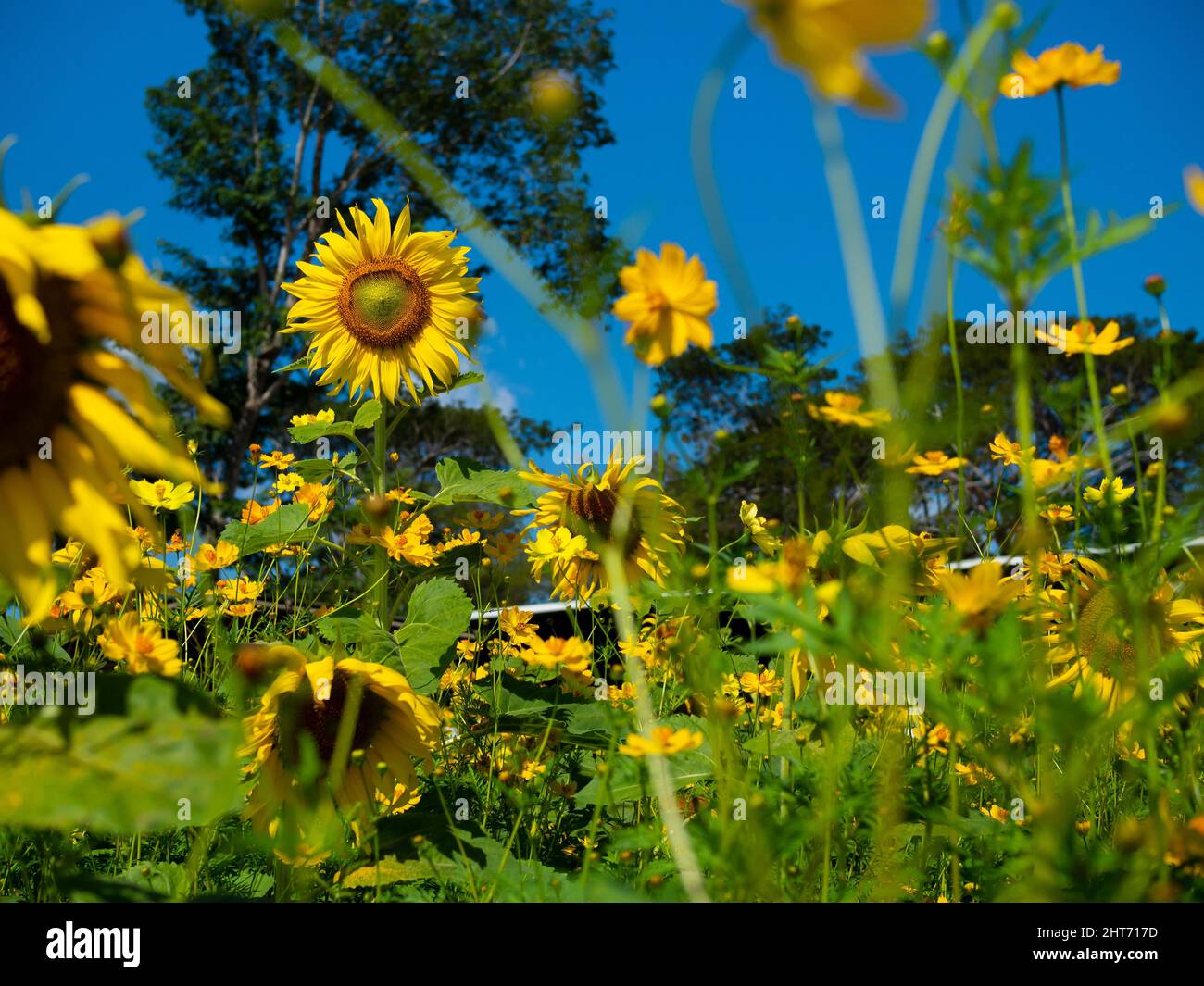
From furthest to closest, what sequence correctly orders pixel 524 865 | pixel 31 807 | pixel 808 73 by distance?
pixel 524 865
pixel 31 807
pixel 808 73

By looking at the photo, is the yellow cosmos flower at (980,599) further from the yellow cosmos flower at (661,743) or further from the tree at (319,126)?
the tree at (319,126)

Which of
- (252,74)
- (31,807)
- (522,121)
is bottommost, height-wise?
(31,807)

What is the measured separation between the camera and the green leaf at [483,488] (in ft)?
6.90

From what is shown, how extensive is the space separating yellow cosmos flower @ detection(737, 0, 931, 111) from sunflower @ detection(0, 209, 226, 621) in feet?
2.25

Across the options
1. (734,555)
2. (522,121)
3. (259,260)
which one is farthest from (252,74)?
(734,555)

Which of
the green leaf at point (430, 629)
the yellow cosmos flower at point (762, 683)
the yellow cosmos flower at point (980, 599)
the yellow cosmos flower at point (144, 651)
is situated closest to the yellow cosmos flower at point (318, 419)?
the green leaf at point (430, 629)

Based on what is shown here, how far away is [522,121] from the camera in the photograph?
50.8ft

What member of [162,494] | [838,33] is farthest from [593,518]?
[838,33]

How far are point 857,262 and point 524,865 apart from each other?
103 centimetres

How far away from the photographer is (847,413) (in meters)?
1.13

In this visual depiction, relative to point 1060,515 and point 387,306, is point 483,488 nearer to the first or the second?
point 387,306

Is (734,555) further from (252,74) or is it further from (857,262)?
(252,74)

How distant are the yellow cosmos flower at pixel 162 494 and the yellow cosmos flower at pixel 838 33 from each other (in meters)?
2.08

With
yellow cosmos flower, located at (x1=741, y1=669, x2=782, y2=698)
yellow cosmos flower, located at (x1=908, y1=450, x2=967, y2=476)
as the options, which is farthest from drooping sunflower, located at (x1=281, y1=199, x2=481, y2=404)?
yellow cosmos flower, located at (x1=908, y1=450, x2=967, y2=476)
